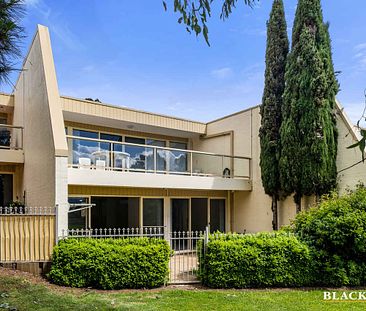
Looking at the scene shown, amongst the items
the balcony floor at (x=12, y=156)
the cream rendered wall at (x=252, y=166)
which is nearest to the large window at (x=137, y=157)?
the balcony floor at (x=12, y=156)

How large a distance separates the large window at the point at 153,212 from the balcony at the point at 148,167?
1.41 meters

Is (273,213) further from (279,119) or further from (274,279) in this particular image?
(274,279)

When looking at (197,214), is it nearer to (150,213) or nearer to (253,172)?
(150,213)

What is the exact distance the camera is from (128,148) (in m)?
14.7

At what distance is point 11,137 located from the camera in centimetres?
1518

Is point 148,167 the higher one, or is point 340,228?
point 148,167

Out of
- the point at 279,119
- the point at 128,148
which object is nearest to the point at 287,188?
the point at 279,119

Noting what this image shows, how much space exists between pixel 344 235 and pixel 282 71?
8.14 m

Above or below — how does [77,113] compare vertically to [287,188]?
above

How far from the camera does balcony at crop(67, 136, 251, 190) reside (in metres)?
12.5

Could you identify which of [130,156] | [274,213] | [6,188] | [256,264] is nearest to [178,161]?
[130,156]

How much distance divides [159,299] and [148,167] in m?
6.91

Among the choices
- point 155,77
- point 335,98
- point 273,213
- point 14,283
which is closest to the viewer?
point 14,283

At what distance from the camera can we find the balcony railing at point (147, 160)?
513 inches
